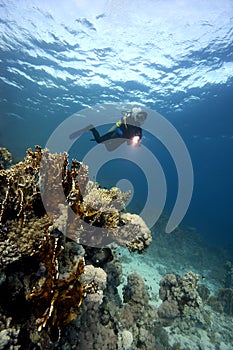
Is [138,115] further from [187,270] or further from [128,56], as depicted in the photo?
[187,270]

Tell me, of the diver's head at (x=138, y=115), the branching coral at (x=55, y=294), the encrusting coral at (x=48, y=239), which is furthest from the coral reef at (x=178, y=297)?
the branching coral at (x=55, y=294)

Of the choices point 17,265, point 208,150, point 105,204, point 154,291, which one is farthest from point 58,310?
point 208,150

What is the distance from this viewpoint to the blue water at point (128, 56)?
545 inches

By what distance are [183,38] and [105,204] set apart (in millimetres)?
14601

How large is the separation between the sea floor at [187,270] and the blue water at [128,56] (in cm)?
1250

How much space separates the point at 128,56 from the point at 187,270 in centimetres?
1727

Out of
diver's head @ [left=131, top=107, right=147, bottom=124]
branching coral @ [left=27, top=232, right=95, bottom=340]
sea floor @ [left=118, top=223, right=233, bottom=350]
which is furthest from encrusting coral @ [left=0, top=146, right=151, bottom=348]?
sea floor @ [left=118, top=223, right=233, bottom=350]

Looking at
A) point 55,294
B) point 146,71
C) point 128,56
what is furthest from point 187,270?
point 55,294

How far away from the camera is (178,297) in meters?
8.48

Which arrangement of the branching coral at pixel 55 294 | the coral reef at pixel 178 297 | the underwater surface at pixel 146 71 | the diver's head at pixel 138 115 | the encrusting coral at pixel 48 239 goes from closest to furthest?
1. the branching coral at pixel 55 294
2. the encrusting coral at pixel 48 239
3. the diver's head at pixel 138 115
4. the coral reef at pixel 178 297
5. the underwater surface at pixel 146 71

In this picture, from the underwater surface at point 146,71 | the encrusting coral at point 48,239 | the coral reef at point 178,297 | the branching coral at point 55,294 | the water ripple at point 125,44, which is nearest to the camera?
the branching coral at point 55,294

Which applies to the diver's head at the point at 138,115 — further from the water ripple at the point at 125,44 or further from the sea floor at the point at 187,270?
the water ripple at the point at 125,44

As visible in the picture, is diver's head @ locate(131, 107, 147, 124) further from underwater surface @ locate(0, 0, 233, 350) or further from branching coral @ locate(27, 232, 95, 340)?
branching coral @ locate(27, 232, 95, 340)

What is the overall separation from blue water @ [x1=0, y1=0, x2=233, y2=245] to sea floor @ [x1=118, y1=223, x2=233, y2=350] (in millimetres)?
12499
